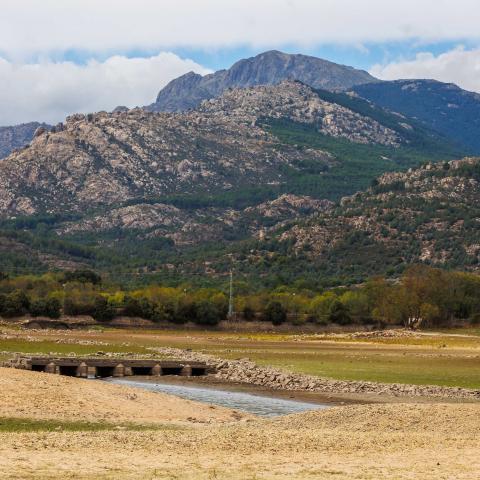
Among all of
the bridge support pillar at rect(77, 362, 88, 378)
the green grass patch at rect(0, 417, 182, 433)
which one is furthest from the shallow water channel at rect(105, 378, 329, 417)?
the green grass patch at rect(0, 417, 182, 433)

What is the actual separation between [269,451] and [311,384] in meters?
29.7

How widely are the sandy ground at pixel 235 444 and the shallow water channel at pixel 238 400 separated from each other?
362 centimetres

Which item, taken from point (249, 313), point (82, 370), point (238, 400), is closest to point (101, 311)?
→ point (249, 313)

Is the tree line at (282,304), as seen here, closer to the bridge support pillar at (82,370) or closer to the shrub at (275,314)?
the shrub at (275,314)

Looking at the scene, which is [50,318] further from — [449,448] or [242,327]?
→ [449,448]

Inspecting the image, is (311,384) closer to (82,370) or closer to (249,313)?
(82,370)

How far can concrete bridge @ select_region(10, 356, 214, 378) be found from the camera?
6619cm

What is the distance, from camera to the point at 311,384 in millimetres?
58906

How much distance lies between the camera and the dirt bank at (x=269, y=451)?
987 inches

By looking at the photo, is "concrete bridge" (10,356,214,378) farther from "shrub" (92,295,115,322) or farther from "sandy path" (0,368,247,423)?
"shrub" (92,295,115,322)

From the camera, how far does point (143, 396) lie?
4703 centimetres

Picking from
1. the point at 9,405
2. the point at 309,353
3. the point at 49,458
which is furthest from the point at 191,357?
the point at 49,458

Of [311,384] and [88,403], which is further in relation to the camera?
[311,384]

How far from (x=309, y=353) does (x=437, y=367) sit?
21.0m
